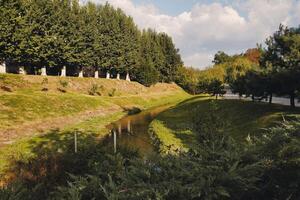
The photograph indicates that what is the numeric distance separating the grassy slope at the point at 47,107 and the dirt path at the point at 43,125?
0.44 meters

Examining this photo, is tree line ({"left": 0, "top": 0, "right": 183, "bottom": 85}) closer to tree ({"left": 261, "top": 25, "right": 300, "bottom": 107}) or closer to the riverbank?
the riverbank

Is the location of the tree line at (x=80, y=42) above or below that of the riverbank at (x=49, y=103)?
above

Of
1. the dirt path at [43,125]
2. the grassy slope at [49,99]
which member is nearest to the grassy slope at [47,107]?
the grassy slope at [49,99]

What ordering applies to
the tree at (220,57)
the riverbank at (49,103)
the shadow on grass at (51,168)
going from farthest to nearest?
the tree at (220,57)
the riverbank at (49,103)
the shadow on grass at (51,168)

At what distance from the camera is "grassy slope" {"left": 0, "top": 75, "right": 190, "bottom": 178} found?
30.7 meters

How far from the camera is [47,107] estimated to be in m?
48.3

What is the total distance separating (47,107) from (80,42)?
34.2m

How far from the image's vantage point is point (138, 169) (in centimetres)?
650

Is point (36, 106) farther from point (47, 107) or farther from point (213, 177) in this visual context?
point (213, 177)

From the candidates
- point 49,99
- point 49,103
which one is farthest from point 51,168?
point 49,99

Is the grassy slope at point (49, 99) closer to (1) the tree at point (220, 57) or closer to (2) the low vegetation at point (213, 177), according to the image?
(2) the low vegetation at point (213, 177)

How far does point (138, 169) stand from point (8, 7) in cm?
6038

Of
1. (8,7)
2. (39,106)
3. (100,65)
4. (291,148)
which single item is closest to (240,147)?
(291,148)

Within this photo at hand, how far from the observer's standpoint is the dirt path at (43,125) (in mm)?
32906
